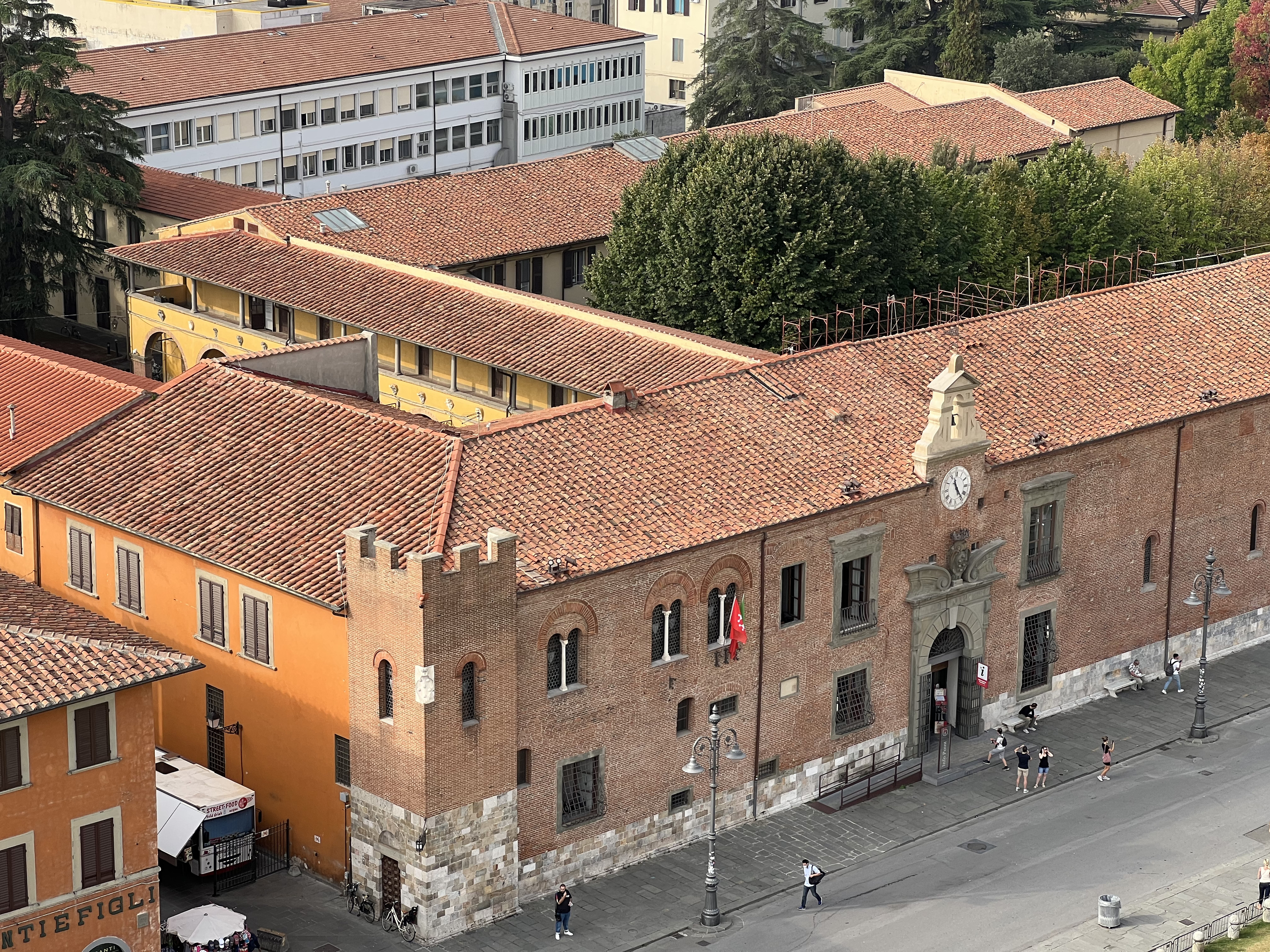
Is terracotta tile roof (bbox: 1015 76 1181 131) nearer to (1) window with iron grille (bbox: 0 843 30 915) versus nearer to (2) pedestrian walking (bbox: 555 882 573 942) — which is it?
(2) pedestrian walking (bbox: 555 882 573 942)

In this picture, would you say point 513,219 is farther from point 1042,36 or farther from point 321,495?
point 1042,36

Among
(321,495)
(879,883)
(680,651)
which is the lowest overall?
(879,883)

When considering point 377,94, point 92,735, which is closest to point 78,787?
point 92,735

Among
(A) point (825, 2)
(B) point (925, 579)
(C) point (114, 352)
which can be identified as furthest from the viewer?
(A) point (825, 2)

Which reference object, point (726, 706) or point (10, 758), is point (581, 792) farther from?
point (10, 758)

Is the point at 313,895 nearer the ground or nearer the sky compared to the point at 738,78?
nearer the ground

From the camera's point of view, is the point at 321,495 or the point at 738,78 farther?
the point at 738,78

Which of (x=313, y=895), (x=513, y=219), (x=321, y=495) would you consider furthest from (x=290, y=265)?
(x=313, y=895)
